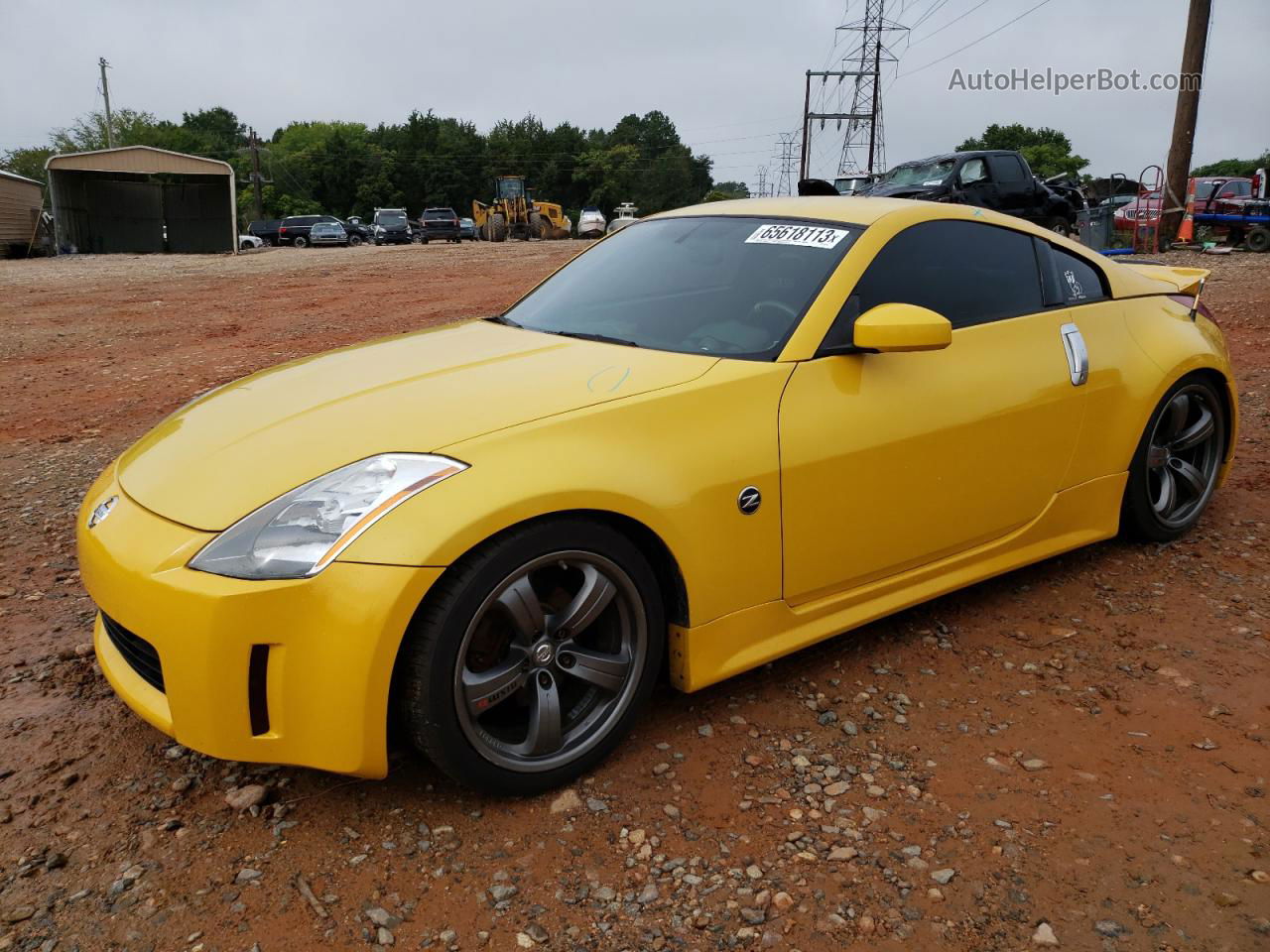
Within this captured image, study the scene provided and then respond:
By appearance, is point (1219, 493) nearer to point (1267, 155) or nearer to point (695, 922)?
Result: point (695, 922)

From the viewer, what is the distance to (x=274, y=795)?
2.51 metres

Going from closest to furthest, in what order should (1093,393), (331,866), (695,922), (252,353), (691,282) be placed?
1. (695,922)
2. (331,866)
3. (691,282)
4. (1093,393)
5. (252,353)

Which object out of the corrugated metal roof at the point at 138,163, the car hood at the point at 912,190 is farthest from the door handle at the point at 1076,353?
the corrugated metal roof at the point at 138,163

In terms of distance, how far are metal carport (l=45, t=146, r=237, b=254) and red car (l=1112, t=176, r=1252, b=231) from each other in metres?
28.2

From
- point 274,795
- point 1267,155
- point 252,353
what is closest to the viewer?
point 274,795

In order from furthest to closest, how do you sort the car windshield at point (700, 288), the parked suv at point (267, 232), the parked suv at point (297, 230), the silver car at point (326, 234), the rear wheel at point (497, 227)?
1. the parked suv at point (267, 232)
2. the rear wheel at point (497, 227)
3. the parked suv at point (297, 230)
4. the silver car at point (326, 234)
5. the car windshield at point (700, 288)

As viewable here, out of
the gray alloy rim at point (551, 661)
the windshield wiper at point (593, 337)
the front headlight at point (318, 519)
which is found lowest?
the gray alloy rim at point (551, 661)

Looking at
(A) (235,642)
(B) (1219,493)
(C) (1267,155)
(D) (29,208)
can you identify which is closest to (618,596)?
(A) (235,642)

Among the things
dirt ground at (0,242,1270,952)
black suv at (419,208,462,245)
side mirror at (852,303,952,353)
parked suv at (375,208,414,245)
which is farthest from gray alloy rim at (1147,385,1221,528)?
parked suv at (375,208,414,245)

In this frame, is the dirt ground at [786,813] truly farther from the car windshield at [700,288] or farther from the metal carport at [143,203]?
the metal carport at [143,203]

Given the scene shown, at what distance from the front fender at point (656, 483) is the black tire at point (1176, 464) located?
197 cm

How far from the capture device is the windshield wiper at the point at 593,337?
3.08 metres

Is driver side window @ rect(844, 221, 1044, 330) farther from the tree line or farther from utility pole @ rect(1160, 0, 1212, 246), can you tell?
the tree line

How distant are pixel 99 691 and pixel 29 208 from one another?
120 ft
